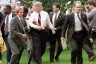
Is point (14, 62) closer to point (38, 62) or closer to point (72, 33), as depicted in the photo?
point (38, 62)

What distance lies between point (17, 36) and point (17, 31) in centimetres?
16

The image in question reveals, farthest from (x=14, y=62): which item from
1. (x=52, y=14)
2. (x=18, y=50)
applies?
(x=52, y=14)

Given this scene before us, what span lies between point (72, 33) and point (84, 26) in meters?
0.44

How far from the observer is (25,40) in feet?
53.4

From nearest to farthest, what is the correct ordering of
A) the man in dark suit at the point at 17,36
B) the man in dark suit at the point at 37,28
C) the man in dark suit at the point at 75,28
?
1. the man in dark suit at the point at 75,28
2. the man in dark suit at the point at 17,36
3. the man in dark suit at the point at 37,28

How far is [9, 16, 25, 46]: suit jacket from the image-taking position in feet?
51.8

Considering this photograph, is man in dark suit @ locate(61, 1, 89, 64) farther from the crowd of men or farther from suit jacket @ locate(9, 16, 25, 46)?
suit jacket @ locate(9, 16, 25, 46)

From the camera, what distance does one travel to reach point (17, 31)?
15883 millimetres

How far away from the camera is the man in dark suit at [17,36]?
15773 millimetres

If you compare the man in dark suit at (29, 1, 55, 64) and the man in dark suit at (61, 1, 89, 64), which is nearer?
the man in dark suit at (61, 1, 89, 64)

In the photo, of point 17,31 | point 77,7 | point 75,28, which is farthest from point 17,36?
point 77,7

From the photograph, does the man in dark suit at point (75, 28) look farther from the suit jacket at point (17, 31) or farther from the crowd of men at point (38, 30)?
the suit jacket at point (17, 31)

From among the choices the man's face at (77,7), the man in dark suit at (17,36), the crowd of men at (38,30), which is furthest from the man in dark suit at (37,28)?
the man's face at (77,7)

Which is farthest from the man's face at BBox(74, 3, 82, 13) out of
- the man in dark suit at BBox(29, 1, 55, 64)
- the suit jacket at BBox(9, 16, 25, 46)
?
the suit jacket at BBox(9, 16, 25, 46)
